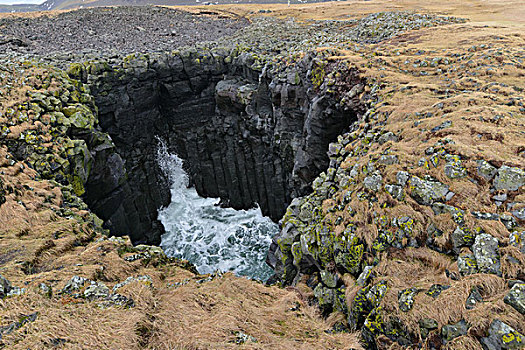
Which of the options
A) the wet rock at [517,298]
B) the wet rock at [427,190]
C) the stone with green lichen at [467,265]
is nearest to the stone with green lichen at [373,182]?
the wet rock at [427,190]

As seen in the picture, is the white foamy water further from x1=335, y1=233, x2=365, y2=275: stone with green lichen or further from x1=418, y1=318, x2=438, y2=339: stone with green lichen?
x1=418, y1=318, x2=438, y2=339: stone with green lichen

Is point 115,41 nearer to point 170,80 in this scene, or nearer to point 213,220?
point 170,80

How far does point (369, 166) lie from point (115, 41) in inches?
1330

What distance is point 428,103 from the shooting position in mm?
11461

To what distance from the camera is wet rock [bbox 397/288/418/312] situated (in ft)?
18.9

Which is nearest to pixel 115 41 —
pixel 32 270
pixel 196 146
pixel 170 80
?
pixel 170 80

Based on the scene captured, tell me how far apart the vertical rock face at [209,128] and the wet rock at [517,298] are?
1377 cm

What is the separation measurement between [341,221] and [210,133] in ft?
78.5

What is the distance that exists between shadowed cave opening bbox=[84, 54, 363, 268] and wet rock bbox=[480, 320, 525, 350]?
552 inches

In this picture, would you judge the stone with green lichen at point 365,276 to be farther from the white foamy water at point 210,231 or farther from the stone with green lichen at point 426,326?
the white foamy water at point 210,231

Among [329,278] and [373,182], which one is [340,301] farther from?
[373,182]

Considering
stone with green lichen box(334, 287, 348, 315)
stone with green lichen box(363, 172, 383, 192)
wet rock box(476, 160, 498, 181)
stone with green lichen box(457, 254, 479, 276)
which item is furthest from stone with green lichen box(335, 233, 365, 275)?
wet rock box(476, 160, 498, 181)

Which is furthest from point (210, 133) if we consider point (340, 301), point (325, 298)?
point (340, 301)

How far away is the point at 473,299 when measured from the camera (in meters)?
5.16
